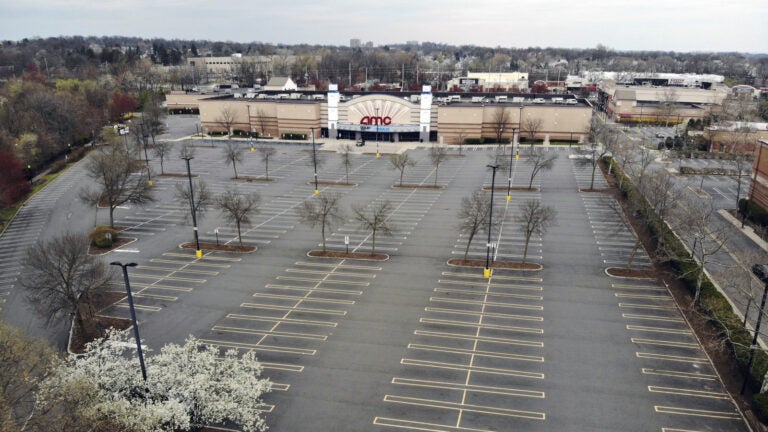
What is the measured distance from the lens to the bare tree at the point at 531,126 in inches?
3233

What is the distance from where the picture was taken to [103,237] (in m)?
40.4

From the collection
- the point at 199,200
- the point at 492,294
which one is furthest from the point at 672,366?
the point at 199,200

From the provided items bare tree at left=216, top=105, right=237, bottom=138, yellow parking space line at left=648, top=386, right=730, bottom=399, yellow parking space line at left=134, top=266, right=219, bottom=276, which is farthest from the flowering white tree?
bare tree at left=216, top=105, right=237, bottom=138

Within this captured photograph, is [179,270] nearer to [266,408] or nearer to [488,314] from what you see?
[266,408]

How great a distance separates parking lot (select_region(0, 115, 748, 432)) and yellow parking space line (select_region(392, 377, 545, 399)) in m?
0.09

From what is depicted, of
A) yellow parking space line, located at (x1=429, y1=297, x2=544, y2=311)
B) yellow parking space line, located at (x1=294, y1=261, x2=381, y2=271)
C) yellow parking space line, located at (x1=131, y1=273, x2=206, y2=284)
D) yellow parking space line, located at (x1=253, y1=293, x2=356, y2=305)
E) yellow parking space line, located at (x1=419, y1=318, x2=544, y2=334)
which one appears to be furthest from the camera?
yellow parking space line, located at (x1=294, y1=261, x2=381, y2=271)

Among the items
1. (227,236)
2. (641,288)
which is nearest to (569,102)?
(641,288)

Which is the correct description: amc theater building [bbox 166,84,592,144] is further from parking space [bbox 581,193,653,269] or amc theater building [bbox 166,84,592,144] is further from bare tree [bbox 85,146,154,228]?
bare tree [bbox 85,146,154,228]

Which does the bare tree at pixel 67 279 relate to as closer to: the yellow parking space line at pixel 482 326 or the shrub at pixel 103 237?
the shrub at pixel 103 237

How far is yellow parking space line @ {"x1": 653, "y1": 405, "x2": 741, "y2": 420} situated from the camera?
20.8 meters

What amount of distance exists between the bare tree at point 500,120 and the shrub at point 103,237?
195 ft

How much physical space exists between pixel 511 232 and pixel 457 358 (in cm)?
2049

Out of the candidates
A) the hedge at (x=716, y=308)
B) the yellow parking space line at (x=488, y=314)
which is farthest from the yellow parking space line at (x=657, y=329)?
the yellow parking space line at (x=488, y=314)

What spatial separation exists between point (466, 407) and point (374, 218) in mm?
20247
